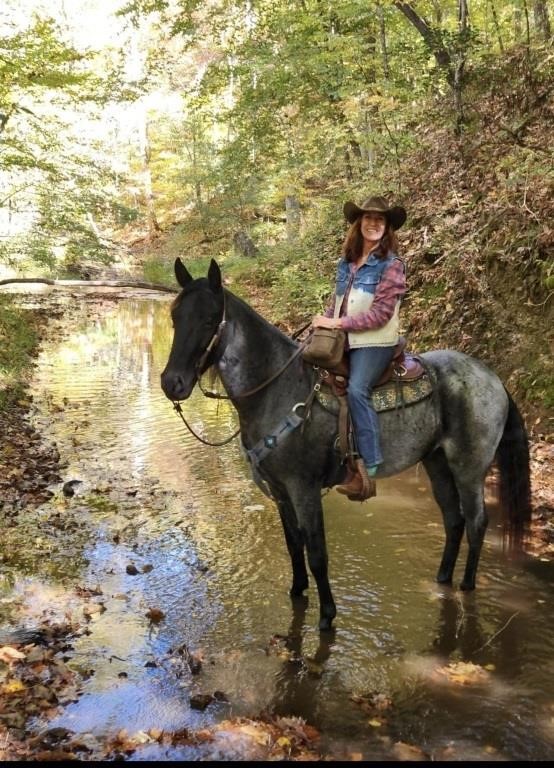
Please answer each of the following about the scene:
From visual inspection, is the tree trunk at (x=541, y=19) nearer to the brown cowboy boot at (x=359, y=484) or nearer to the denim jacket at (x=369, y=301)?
the denim jacket at (x=369, y=301)

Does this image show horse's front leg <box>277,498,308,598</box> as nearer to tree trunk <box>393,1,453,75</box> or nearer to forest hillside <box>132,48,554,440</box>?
forest hillside <box>132,48,554,440</box>

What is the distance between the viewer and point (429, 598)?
16.2 feet

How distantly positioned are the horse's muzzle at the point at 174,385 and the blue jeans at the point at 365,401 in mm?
1220

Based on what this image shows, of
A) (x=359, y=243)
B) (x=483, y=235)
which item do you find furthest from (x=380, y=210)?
(x=483, y=235)

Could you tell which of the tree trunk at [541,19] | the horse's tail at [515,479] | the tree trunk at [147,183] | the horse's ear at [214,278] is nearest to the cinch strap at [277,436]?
the horse's ear at [214,278]

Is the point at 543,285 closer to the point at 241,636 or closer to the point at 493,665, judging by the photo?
the point at 493,665

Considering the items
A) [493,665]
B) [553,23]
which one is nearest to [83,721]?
[493,665]

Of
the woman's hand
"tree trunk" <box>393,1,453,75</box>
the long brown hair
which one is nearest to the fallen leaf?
the woman's hand

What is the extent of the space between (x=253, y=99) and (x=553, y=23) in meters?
7.38

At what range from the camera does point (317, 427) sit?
14.6 ft

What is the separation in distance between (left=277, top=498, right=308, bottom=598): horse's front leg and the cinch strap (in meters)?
0.49

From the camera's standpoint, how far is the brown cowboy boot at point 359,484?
14.6ft

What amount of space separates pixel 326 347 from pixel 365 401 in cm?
49

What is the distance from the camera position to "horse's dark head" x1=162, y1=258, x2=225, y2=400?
12.9 feet
